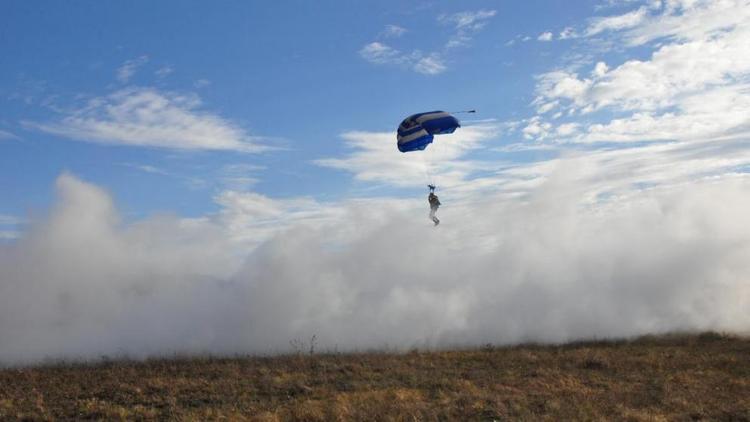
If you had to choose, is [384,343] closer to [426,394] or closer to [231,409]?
[426,394]

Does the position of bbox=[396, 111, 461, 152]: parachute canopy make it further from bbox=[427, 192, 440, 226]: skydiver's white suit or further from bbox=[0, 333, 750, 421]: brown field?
bbox=[0, 333, 750, 421]: brown field

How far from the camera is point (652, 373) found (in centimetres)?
3117

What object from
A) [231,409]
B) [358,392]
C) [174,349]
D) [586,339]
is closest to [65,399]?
[231,409]

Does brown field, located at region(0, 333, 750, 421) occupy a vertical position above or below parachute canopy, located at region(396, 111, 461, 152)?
Result: below

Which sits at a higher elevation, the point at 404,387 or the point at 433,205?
the point at 433,205

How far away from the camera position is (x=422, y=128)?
116 ft

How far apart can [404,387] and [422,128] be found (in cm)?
1512

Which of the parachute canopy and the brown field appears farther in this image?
the parachute canopy

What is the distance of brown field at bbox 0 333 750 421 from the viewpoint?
21844mm

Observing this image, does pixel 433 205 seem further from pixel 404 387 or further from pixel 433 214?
pixel 404 387

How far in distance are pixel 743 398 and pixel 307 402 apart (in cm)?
1771

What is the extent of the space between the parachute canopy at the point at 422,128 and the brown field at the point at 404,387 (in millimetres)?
12911

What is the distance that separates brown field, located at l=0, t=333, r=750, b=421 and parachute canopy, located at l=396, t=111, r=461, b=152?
1291 cm

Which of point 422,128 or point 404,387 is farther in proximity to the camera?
point 422,128
